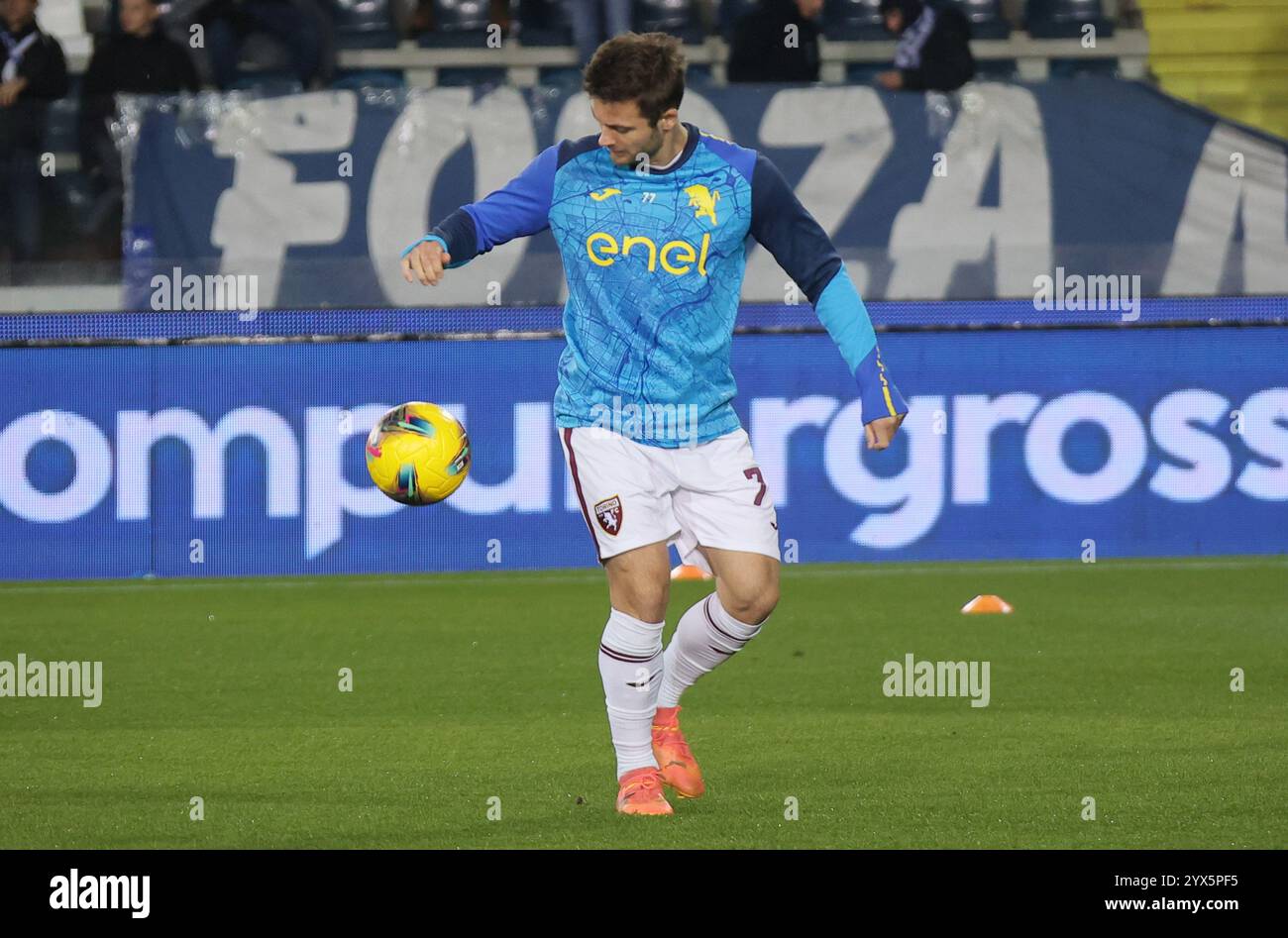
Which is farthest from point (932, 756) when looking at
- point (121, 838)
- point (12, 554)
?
point (12, 554)

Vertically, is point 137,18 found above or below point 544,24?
below

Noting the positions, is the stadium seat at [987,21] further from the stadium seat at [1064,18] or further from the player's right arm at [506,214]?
the player's right arm at [506,214]

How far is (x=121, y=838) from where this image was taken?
5387 millimetres

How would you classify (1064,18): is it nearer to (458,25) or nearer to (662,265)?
(458,25)

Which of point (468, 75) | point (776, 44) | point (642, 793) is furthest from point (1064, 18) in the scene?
point (642, 793)

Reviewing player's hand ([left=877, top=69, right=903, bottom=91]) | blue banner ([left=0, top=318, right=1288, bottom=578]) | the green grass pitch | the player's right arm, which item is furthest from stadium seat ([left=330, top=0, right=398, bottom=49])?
the player's right arm

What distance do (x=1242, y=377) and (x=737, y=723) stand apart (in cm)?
716

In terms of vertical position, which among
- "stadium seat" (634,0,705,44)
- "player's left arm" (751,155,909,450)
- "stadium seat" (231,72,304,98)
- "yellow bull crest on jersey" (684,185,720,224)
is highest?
"stadium seat" (634,0,705,44)

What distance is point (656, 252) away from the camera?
5785 millimetres

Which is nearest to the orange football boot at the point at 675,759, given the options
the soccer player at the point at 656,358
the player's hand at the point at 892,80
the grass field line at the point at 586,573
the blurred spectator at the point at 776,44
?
the soccer player at the point at 656,358

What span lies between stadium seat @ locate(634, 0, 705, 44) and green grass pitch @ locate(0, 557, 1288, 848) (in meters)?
4.53

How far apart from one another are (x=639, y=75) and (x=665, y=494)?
1.17m

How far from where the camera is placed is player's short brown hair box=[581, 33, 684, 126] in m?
5.49

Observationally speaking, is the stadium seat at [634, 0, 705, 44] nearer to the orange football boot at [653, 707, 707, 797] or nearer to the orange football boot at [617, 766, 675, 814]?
the orange football boot at [653, 707, 707, 797]
